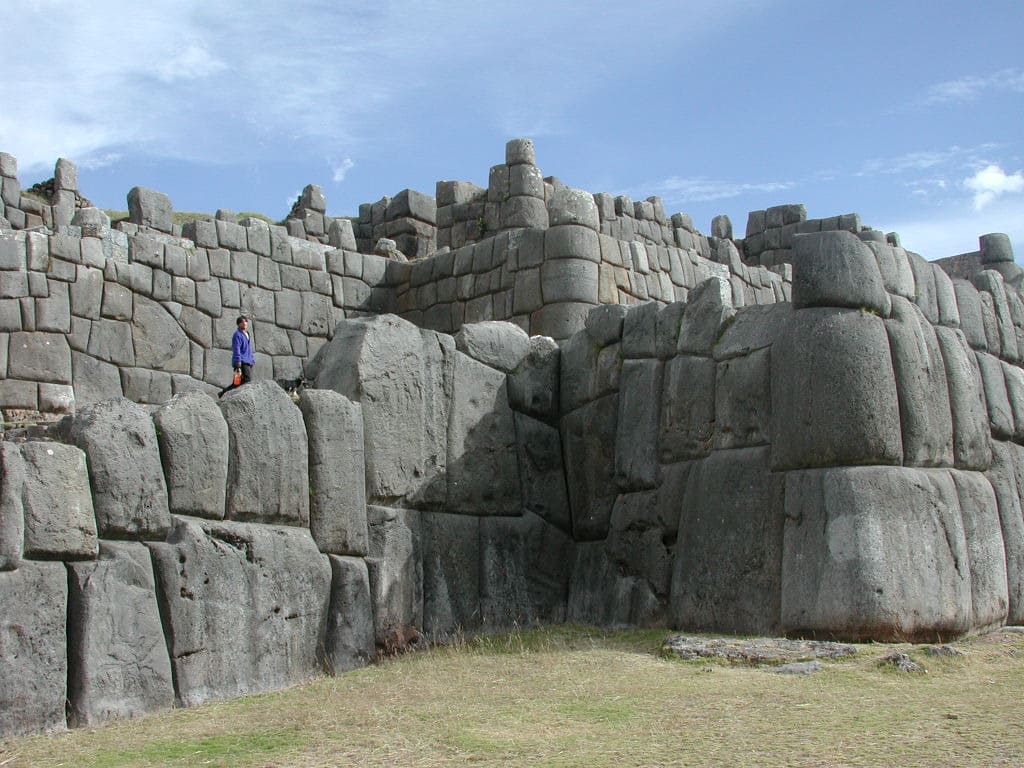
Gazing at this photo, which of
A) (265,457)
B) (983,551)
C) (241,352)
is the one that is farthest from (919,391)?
(241,352)

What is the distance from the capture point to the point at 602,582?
1176cm

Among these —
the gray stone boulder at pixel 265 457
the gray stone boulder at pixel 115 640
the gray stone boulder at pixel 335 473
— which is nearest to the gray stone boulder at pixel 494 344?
the gray stone boulder at pixel 335 473

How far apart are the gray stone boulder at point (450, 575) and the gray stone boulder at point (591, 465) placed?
1.24 m

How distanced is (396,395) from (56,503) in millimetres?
3797

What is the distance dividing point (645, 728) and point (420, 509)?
14.4 feet

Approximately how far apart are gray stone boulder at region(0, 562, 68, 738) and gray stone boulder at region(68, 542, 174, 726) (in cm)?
9

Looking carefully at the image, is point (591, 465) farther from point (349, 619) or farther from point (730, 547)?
point (349, 619)

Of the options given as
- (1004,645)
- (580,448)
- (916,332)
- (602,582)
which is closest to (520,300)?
(580,448)

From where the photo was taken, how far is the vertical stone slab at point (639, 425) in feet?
37.4

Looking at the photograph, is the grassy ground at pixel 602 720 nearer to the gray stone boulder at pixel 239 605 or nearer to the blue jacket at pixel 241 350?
the gray stone boulder at pixel 239 605

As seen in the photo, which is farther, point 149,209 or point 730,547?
point 149,209

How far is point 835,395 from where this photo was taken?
9727mm

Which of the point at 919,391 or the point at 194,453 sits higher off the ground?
the point at 919,391

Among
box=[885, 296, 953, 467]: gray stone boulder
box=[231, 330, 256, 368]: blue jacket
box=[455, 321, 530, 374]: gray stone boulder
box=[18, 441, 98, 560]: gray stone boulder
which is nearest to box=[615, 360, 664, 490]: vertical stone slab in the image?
box=[455, 321, 530, 374]: gray stone boulder
